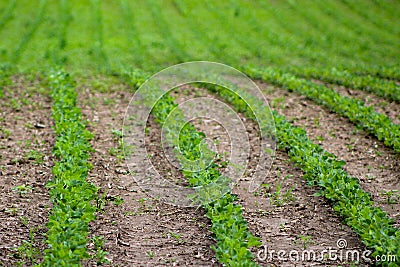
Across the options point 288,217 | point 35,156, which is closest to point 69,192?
point 35,156

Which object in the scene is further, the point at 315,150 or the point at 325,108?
the point at 325,108

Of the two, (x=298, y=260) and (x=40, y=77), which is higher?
(x=298, y=260)

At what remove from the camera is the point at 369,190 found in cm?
792

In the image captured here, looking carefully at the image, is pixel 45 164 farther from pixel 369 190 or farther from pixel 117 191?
pixel 369 190

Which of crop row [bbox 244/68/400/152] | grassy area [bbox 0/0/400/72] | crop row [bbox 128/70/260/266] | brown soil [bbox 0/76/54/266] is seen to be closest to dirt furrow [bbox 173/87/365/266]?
crop row [bbox 128/70/260/266]

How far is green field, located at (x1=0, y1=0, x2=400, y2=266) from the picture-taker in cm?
640

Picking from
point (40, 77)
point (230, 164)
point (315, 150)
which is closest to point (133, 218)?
point (230, 164)

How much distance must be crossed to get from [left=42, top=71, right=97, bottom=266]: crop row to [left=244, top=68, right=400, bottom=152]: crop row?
15.9 ft

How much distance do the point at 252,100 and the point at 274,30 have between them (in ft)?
24.6

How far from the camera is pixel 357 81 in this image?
41.4 feet

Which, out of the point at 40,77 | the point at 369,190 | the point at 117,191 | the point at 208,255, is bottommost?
the point at 40,77

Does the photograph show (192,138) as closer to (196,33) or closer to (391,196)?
(391,196)

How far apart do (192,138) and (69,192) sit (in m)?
2.49

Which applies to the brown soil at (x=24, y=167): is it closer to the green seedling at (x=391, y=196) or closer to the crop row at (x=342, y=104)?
the green seedling at (x=391, y=196)
